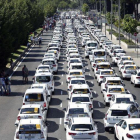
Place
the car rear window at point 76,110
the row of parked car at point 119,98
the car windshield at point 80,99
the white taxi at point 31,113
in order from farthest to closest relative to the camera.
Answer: the car windshield at point 80,99
the car rear window at point 76,110
the white taxi at point 31,113
the row of parked car at point 119,98

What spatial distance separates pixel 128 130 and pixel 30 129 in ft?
14.5

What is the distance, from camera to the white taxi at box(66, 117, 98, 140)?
74.0ft

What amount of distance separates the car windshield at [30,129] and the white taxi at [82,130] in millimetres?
1446

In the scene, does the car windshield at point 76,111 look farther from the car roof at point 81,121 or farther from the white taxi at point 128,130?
the white taxi at point 128,130

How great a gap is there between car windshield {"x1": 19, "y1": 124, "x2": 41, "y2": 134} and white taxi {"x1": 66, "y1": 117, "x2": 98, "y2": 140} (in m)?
1.45

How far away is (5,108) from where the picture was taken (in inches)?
1291

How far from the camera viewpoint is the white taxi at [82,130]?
22.5 meters

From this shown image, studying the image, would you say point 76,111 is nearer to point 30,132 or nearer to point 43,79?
point 30,132

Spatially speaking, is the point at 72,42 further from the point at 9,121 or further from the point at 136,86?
the point at 9,121

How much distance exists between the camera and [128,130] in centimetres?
2167


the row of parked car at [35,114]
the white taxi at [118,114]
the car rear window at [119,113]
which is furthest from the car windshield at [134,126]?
the row of parked car at [35,114]

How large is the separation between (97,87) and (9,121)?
13344mm

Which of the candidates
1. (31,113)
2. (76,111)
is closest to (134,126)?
(76,111)

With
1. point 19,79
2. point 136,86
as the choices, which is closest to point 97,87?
point 136,86
